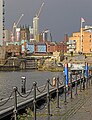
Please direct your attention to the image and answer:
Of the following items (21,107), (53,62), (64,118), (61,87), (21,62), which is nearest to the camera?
(64,118)

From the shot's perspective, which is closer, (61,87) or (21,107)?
(21,107)

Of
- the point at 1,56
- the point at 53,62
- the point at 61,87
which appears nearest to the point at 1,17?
the point at 1,56

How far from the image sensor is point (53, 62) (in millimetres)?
171500

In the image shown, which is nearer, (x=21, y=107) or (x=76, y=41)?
(x=21, y=107)

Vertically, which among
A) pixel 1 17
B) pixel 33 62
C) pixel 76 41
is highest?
pixel 1 17

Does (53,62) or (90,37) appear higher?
(90,37)

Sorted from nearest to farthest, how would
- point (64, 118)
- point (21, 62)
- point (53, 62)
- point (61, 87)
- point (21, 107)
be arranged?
point (64, 118)
point (21, 107)
point (61, 87)
point (53, 62)
point (21, 62)

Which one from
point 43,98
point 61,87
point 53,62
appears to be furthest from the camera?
point 53,62

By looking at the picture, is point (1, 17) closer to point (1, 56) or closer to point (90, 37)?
point (1, 56)

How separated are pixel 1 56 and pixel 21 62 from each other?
16.7 metres

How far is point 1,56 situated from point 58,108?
184 meters

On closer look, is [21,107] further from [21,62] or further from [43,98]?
[21,62]

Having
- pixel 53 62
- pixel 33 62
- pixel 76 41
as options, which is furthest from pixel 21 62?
pixel 76 41

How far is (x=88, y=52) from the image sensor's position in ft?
632
